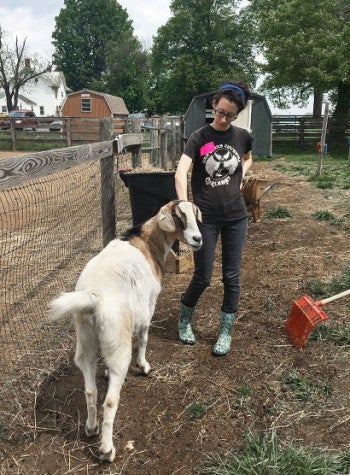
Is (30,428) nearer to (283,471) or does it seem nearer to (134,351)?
(134,351)

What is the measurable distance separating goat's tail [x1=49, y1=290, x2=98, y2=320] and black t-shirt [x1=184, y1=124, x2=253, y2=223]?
Result: 4.58 feet

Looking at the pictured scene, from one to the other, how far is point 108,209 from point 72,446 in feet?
8.74

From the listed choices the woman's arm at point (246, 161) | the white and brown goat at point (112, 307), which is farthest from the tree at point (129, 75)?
the white and brown goat at point (112, 307)

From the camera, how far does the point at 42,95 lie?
74062mm

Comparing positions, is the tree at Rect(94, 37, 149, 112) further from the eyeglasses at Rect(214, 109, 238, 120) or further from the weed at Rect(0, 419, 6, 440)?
the weed at Rect(0, 419, 6, 440)

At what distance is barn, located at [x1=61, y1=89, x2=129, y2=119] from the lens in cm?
4619

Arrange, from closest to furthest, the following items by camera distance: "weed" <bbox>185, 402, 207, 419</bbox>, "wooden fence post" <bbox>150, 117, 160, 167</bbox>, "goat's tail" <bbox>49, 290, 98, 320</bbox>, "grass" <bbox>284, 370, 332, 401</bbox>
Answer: "goat's tail" <bbox>49, 290, 98, 320</bbox> < "weed" <bbox>185, 402, 207, 419</bbox> < "grass" <bbox>284, 370, 332, 401</bbox> < "wooden fence post" <bbox>150, 117, 160, 167</bbox>

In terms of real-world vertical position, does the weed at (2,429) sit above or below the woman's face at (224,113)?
below

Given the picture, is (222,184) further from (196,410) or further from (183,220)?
(196,410)

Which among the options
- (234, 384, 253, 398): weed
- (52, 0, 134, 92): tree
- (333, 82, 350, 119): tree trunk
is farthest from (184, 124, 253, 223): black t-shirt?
(52, 0, 134, 92): tree

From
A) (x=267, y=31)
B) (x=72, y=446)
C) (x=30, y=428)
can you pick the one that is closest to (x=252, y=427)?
(x=72, y=446)

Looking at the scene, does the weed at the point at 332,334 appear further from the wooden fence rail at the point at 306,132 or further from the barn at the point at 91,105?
the barn at the point at 91,105

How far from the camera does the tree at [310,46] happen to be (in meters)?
22.5

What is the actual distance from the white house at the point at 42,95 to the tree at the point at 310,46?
53.6 m
